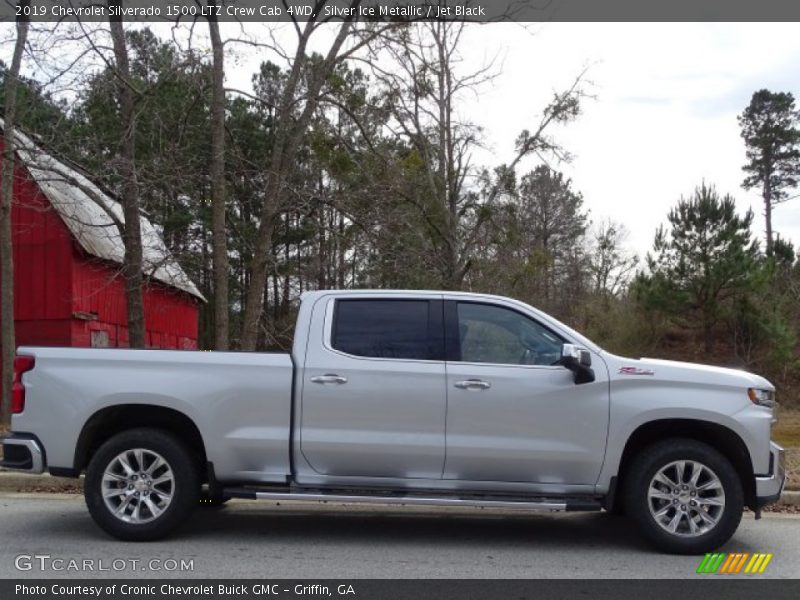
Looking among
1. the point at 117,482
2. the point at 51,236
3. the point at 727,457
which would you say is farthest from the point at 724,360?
the point at 117,482

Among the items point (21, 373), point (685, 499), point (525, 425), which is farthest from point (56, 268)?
point (685, 499)

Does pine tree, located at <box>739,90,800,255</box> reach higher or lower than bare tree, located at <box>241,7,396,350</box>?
higher

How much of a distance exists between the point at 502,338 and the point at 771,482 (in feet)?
7.43

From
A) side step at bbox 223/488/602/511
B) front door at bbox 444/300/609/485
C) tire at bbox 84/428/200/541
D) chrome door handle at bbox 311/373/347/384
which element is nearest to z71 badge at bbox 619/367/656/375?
front door at bbox 444/300/609/485

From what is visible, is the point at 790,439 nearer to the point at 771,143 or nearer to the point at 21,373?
the point at 21,373

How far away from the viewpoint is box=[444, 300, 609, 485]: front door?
20.6 feet

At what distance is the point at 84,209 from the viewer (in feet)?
65.0

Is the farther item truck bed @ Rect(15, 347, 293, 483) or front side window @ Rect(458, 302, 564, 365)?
front side window @ Rect(458, 302, 564, 365)

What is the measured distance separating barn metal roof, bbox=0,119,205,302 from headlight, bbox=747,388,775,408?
1062cm

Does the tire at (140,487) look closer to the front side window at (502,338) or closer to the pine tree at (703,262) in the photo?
the front side window at (502,338)

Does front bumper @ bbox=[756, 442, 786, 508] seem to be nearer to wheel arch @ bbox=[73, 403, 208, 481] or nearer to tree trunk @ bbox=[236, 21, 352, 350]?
wheel arch @ bbox=[73, 403, 208, 481]

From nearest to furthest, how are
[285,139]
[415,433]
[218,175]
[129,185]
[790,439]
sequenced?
[415,433]
[129,185]
[218,175]
[285,139]
[790,439]
